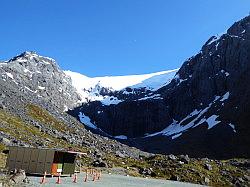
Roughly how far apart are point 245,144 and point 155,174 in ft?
353

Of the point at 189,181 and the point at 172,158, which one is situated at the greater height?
the point at 172,158

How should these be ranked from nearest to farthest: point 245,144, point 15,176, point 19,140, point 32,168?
1. point 15,176
2. point 32,168
3. point 19,140
4. point 245,144

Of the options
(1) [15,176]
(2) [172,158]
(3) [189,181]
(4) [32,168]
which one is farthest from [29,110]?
(1) [15,176]

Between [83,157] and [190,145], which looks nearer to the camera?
[83,157]

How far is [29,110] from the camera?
15550 centimetres

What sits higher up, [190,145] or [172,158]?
[190,145]

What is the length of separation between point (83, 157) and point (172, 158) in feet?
74.5

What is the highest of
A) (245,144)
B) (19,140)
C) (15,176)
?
(245,144)

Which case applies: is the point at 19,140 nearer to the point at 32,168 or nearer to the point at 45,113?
the point at 32,168

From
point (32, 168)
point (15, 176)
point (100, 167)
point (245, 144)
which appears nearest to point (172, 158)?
point (100, 167)

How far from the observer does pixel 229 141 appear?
186m

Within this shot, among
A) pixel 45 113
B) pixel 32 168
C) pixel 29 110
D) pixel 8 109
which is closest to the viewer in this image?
pixel 32 168

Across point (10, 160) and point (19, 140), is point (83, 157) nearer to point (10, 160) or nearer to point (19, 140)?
point (19, 140)

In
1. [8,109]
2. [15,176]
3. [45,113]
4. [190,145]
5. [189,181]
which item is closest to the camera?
[15,176]
